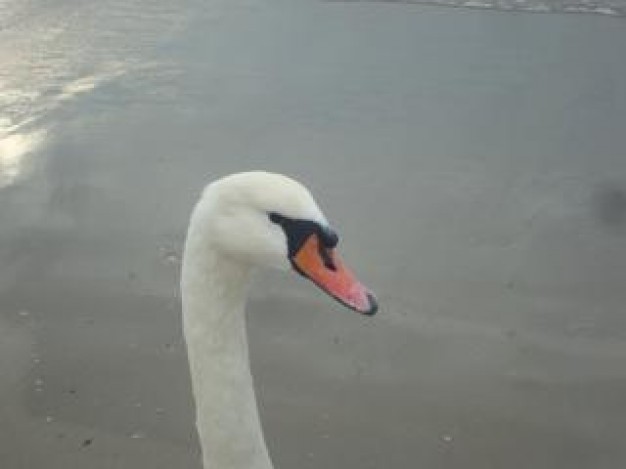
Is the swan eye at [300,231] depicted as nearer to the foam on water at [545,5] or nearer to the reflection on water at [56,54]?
the reflection on water at [56,54]

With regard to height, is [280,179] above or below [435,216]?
above

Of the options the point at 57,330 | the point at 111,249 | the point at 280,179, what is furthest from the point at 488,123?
the point at 280,179

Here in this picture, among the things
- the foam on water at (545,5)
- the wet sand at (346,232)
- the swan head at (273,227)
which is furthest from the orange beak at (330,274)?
the foam on water at (545,5)

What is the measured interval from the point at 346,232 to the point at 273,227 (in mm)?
3635

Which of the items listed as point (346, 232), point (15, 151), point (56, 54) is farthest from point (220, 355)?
point (56, 54)

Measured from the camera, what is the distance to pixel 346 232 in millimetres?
6270

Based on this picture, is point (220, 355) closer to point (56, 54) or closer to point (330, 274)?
point (330, 274)

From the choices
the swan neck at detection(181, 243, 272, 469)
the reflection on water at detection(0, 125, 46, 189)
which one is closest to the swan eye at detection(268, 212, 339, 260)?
the swan neck at detection(181, 243, 272, 469)

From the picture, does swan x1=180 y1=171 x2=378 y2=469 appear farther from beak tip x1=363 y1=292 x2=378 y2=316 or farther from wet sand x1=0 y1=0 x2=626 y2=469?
wet sand x1=0 y1=0 x2=626 y2=469

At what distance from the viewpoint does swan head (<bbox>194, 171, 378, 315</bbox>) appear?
2613 mm

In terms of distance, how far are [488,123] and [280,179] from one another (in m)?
5.45

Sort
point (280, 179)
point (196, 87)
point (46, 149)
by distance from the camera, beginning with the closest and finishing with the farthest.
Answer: point (280, 179) < point (46, 149) < point (196, 87)

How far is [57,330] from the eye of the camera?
5359mm

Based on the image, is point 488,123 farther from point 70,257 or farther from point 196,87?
point 70,257
